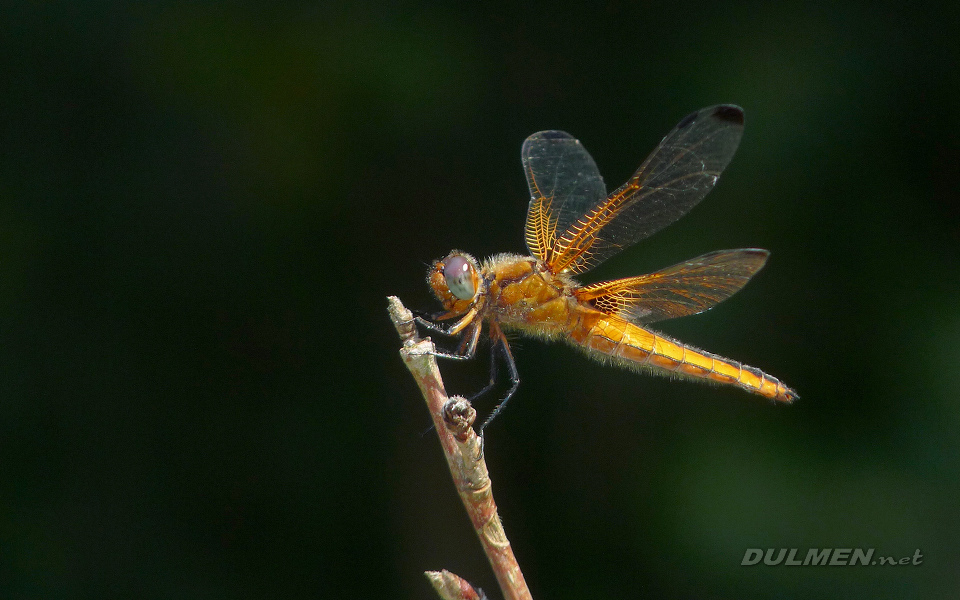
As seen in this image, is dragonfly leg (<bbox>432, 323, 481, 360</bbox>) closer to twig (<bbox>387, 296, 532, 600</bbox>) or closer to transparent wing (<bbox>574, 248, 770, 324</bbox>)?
transparent wing (<bbox>574, 248, 770, 324</bbox>)

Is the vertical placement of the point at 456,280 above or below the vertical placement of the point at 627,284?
above

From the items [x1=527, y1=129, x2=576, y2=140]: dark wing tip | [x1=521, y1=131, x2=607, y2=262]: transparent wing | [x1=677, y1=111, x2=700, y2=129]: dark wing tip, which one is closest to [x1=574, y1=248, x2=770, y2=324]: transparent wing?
[x1=521, y1=131, x2=607, y2=262]: transparent wing

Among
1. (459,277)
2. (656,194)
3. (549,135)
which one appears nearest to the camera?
(459,277)

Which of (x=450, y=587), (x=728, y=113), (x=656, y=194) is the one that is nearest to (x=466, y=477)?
(x=450, y=587)

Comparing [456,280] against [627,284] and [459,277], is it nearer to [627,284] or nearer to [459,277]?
[459,277]

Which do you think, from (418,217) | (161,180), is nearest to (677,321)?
(418,217)

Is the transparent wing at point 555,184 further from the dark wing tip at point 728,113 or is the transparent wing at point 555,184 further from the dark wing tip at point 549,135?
the dark wing tip at point 728,113

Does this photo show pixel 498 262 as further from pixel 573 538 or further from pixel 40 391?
pixel 40 391
